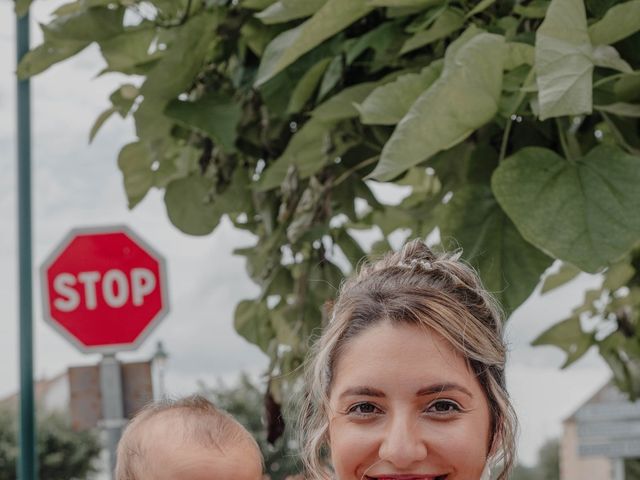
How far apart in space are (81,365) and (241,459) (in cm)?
438

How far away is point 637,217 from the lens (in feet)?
6.71

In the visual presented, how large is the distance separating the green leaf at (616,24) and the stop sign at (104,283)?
4.19 metres

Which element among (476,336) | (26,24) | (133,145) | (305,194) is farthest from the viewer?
(26,24)

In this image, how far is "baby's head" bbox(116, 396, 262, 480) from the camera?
A: 2.12m

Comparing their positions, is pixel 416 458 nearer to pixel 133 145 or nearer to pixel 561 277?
pixel 133 145

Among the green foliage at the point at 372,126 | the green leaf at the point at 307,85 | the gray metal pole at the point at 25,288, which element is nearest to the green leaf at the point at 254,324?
the green foliage at the point at 372,126

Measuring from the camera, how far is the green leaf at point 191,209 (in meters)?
2.87

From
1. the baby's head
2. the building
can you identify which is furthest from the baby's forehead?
the building

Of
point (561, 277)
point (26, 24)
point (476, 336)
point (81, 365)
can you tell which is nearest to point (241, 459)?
point (476, 336)

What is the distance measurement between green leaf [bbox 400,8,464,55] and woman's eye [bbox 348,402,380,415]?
0.80 meters

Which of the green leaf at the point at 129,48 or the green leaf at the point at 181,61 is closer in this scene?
the green leaf at the point at 181,61

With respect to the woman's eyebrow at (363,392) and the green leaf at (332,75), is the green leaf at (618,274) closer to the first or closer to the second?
the green leaf at (332,75)

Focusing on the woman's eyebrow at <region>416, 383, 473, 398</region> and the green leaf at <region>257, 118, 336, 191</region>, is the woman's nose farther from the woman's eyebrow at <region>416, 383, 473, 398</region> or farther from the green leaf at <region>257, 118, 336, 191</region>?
the green leaf at <region>257, 118, 336, 191</region>

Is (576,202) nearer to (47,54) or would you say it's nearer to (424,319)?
(424,319)
